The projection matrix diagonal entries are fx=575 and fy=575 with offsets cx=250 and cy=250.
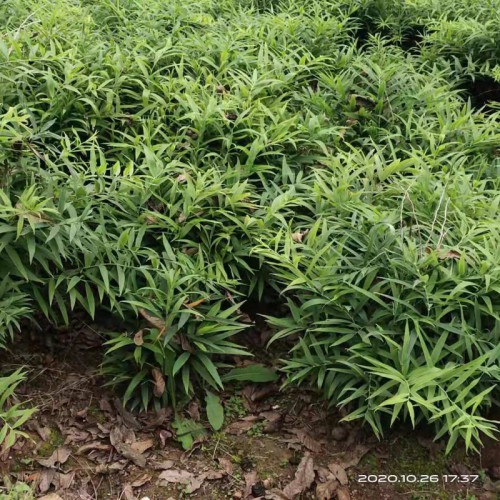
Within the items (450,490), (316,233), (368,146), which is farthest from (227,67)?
(450,490)

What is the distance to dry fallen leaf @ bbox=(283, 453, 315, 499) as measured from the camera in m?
2.11

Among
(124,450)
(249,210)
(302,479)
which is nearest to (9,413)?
(124,450)

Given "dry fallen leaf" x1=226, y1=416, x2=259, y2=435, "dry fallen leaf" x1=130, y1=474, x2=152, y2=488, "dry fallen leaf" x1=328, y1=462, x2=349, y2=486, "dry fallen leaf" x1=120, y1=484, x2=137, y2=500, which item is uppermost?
"dry fallen leaf" x1=328, y1=462, x2=349, y2=486

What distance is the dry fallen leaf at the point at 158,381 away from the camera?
2264 mm

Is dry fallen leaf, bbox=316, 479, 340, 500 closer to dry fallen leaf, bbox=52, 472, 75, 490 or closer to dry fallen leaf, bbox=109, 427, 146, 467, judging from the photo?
dry fallen leaf, bbox=109, 427, 146, 467

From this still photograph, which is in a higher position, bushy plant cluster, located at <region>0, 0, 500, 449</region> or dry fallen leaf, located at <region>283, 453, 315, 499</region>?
bushy plant cluster, located at <region>0, 0, 500, 449</region>

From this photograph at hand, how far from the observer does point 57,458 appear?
2.13 meters

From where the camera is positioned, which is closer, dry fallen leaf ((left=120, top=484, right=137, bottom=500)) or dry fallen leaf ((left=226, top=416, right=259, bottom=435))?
dry fallen leaf ((left=120, top=484, right=137, bottom=500))

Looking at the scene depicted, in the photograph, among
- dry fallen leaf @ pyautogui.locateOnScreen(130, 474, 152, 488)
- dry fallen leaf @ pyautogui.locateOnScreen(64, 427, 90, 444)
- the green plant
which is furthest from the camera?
dry fallen leaf @ pyautogui.locateOnScreen(64, 427, 90, 444)

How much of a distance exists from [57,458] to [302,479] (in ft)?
2.99

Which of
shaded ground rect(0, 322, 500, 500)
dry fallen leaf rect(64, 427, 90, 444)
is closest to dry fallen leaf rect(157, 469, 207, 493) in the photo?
shaded ground rect(0, 322, 500, 500)

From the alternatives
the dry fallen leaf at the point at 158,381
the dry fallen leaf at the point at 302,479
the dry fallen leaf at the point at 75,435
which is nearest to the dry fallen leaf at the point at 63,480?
the dry fallen leaf at the point at 75,435

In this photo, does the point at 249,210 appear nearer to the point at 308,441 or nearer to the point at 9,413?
the point at 308,441

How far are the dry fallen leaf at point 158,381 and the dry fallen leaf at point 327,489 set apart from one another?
0.70m
